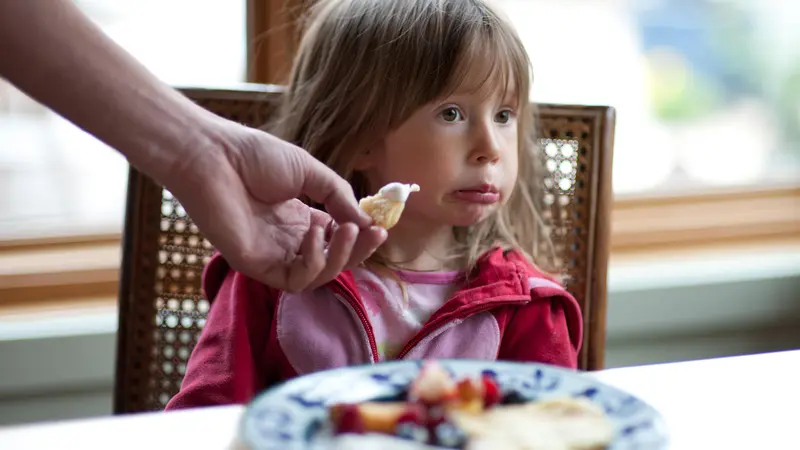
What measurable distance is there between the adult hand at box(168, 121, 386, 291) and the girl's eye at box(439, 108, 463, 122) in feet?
0.79

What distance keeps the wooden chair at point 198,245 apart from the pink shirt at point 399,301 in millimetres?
181

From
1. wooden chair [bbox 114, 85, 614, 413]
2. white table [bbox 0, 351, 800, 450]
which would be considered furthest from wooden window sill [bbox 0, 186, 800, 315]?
white table [bbox 0, 351, 800, 450]

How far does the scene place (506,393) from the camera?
0.71 m

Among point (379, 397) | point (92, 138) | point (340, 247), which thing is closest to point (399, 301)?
point (340, 247)

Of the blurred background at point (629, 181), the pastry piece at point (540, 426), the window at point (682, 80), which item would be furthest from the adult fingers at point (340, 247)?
the window at point (682, 80)

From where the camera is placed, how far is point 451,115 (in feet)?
3.73

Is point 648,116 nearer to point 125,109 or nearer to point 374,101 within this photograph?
point 374,101

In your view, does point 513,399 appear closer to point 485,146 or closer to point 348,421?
point 348,421

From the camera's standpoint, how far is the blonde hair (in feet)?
3.69

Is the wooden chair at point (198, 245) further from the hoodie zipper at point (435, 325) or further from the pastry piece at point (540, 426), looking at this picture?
the pastry piece at point (540, 426)

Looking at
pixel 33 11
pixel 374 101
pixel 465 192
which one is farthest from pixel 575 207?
pixel 33 11

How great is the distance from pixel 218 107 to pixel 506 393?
2.10ft

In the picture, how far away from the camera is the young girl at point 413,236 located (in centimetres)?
112

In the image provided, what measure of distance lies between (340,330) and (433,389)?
1.59ft
